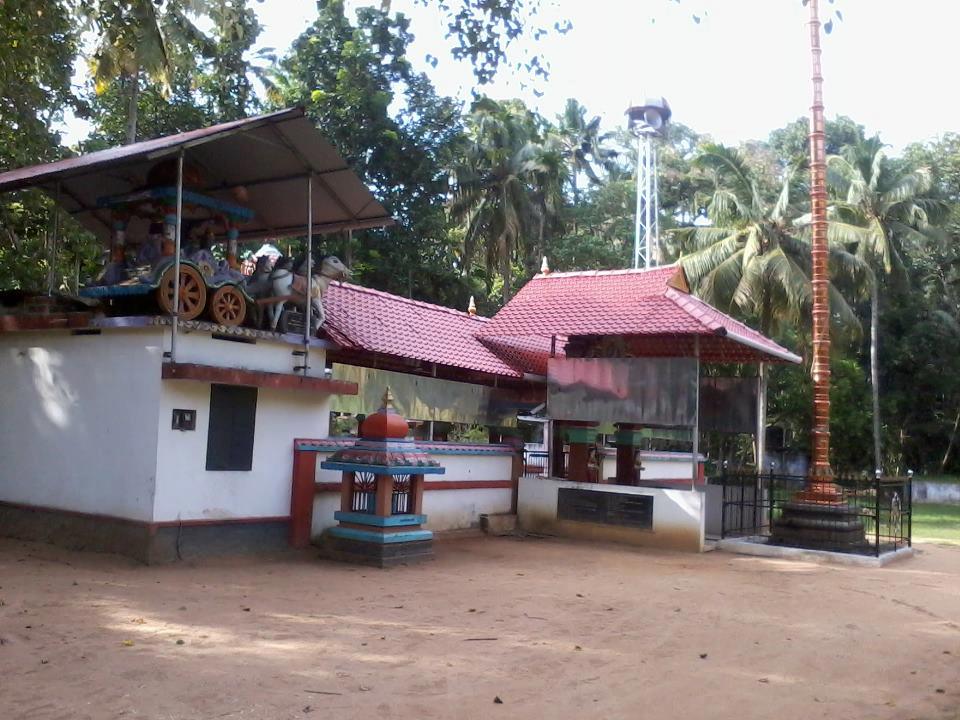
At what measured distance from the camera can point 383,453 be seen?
10.4m

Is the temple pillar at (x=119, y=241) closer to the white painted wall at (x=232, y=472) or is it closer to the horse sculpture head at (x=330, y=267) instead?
the white painted wall at (x=232, y=472)

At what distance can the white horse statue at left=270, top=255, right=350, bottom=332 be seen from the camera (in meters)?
11.0

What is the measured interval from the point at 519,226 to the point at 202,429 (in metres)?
23.9

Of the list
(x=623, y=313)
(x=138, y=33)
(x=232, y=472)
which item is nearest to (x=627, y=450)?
(x=623, y=313)

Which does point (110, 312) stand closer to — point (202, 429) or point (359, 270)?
point (202, 429)

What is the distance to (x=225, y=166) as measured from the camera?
11273 millimetres

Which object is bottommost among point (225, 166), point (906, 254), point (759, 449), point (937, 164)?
point (759, 449)

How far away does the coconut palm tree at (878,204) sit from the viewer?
98.5 feet

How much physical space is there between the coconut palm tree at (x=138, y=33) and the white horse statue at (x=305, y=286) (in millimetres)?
3456

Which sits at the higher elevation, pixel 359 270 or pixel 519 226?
pixel 519 226

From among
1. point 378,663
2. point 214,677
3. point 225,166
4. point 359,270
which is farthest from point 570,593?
point 359,270

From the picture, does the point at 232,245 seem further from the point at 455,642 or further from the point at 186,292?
the point at 455,642

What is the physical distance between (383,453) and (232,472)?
1833 mm

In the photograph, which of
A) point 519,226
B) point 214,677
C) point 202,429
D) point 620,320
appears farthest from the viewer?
point 519,226
